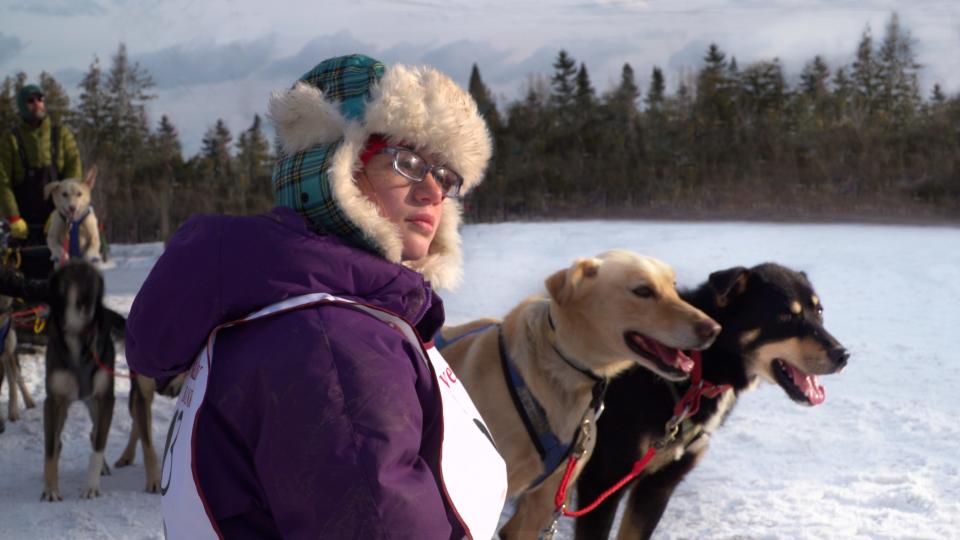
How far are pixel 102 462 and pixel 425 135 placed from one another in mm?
4692

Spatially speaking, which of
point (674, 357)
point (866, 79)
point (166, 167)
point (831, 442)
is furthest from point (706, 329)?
point (166, 167)

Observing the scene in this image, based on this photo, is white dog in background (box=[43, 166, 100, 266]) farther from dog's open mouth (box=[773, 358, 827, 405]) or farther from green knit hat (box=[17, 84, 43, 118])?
dog's open mouth (box=[773, 358, 827, 405])

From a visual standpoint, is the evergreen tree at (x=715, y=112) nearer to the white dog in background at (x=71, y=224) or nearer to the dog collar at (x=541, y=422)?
the white dog in background at (x=71, y=224)

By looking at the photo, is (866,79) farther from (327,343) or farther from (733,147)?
(327,343)

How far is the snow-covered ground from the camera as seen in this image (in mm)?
4664

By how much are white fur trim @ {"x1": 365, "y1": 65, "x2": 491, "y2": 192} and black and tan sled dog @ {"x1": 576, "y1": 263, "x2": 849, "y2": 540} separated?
2369 millimetres

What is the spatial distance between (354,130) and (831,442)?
5252 millimetres

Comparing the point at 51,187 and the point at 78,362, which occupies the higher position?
the point at 51,187

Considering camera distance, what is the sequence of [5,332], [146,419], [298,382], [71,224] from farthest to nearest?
[71,224], [5,332], [146,419], [298,382]

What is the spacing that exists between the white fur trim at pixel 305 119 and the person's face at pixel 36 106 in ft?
25.6

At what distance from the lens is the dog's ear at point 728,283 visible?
152 inches

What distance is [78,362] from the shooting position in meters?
5.38

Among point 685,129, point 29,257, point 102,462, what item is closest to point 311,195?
point 102,462

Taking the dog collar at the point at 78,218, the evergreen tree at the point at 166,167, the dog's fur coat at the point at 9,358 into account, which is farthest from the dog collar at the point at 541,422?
the evergreen tree at the point at 166,167
